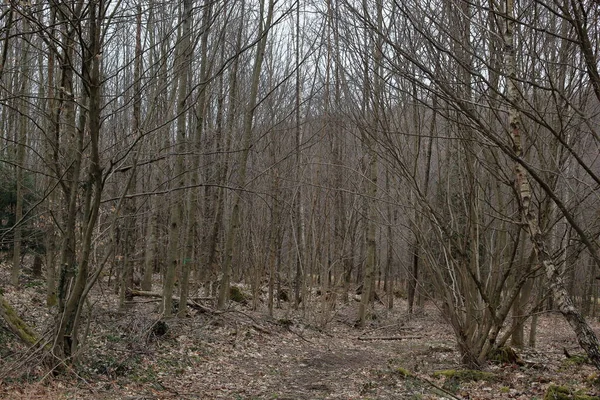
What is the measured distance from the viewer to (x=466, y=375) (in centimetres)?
681

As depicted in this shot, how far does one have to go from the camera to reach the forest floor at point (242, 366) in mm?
5602

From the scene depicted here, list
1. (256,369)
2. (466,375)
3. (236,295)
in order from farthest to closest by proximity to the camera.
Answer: (236,295) < (256,369) < (466,375)

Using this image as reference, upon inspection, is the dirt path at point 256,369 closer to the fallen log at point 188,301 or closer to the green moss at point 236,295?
the fallen log at point 188,301

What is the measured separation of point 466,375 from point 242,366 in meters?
3.34

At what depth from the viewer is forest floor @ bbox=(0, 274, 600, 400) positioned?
5602mm

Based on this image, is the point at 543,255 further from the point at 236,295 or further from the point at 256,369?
the point at 236,295

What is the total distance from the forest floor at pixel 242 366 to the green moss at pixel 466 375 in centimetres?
2

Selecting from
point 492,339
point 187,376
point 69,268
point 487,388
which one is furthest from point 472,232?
point 69,268

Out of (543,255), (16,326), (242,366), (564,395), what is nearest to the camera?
(543,255)

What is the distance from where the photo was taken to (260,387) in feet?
21.9

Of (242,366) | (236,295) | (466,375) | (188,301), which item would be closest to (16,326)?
(242,366)

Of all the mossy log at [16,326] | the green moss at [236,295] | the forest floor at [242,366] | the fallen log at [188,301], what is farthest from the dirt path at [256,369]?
the green moss at [236,295]

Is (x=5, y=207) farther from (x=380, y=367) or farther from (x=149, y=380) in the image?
(x=380, y=367)

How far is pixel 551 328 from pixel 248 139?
12069 mm
